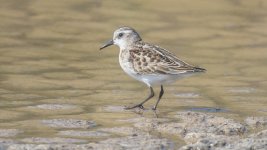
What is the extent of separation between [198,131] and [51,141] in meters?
1.68

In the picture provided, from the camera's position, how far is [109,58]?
1450 cm

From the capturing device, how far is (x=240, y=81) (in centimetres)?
1316

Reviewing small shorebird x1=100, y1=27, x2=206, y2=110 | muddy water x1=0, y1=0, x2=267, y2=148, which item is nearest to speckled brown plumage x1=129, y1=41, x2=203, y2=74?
small shorebird x1=100, y1=27, x2=206, y2=110

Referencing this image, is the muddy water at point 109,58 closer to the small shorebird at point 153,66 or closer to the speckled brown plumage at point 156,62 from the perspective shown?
the small shorebird at point 153,66

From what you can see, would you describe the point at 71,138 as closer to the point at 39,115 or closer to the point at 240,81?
the point at 39,115

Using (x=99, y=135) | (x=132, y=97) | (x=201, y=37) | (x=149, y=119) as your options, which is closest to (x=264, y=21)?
(x=201, y=37)

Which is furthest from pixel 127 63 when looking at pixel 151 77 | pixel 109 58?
pixel 109 58

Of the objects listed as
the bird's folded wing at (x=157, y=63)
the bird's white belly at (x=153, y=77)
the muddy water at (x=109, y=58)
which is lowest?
the muddy water at (x=109, y=58)

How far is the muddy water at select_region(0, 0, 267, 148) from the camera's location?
11.4 metres

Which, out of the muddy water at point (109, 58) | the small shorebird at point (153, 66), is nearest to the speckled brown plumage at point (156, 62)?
the small shorebird at point (153, 66)

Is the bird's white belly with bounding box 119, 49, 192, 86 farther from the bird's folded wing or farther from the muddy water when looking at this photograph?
the muddy water

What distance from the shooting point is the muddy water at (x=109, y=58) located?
11383 millimetres

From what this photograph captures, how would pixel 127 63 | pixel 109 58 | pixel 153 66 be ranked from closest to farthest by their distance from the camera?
1. pixel 153 66
2. pixel 127 63
3. pixel 109 58

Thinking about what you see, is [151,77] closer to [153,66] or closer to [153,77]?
[153,77]
